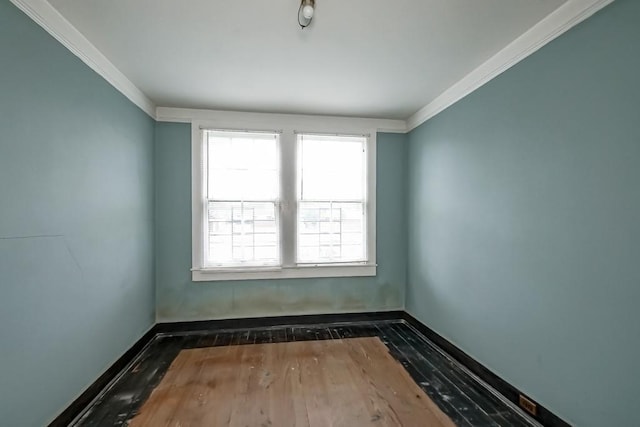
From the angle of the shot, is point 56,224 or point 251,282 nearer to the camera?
point 56,224

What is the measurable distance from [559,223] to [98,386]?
3438mm

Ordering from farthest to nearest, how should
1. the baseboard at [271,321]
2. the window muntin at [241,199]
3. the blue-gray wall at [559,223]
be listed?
the window muntin at [241,199] → the baseboard at [271,321] → the blue-gray wall at [559,223]

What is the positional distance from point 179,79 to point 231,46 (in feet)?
2.74

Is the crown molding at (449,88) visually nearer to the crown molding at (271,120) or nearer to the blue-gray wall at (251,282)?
the crown molding at (271,120)

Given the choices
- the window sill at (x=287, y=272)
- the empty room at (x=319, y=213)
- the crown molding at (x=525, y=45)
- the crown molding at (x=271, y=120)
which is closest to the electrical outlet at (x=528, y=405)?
the empty room at (x=319, y=213)

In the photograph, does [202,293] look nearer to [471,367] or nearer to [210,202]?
[210,202]

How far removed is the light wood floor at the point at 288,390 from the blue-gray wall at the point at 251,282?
0.61 metres

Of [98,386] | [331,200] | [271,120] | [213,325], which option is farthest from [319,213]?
[98,386]

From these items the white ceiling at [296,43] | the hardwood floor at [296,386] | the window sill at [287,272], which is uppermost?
the white ceiling at [296,43]

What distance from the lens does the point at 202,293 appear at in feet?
11.0

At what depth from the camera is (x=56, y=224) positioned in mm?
1772

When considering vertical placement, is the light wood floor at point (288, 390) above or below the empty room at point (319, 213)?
below

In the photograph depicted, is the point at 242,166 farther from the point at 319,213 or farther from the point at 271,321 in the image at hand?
the point at 271,321

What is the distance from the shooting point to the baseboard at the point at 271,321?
330cm
